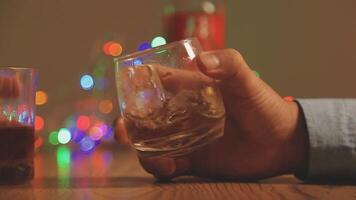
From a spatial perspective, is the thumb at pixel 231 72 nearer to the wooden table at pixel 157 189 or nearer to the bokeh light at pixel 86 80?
the wooden table at pixel 157 189

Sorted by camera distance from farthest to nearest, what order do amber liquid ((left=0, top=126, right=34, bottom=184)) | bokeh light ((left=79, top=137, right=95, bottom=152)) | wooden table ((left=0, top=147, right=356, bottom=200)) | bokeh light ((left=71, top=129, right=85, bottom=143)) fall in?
bokeh light ((left=71, top=129, right=85, bottom=143)) → bokeh light ((left=79, top=137, right=95, bottom=152)) → amber liquid ((left=0, top=126, right=34, bottom=184)) → wooden table ((left=0, top=147, right=356, bottom=200))

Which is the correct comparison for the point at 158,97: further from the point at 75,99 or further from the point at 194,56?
the point at 75,99

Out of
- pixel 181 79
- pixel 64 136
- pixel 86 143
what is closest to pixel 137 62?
pixel 181 79

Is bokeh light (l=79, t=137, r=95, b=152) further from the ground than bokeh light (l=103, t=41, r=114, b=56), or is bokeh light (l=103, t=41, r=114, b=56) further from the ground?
bokeh light (l=103, t=41, r=114, b=56)

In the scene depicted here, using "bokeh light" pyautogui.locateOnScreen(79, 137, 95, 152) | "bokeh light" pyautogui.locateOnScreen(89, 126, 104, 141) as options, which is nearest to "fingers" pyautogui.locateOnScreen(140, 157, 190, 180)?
"bokeh light" pyautogui.locateOnScreen(79, 137, 95, 152)

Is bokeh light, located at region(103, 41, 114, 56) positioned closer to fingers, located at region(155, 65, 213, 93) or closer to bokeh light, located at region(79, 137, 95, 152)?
bokeh light, located at region(79, 137, 95, 152)
